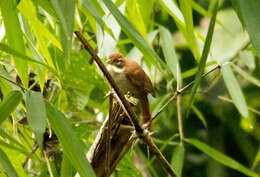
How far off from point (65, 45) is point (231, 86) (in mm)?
1012

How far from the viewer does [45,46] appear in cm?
131

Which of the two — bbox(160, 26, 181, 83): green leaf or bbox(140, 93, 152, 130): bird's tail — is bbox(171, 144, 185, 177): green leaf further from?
bbox(160, 26, 181, 83): green leaf

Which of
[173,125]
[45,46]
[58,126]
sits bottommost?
[173,125]

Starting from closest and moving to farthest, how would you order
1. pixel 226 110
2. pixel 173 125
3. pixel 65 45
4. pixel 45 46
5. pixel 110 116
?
pixel 65 45 → pixel 110 116 → pixel 45 46 → pixel 173 125 → pixel 226 110

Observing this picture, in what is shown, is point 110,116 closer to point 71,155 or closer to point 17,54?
point 71,155

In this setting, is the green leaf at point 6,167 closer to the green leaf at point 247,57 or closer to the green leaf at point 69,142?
the green leaf at point 69,142

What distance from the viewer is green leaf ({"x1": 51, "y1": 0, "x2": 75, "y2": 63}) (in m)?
0.80

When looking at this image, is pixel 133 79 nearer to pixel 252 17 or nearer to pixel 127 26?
pixel 127 26

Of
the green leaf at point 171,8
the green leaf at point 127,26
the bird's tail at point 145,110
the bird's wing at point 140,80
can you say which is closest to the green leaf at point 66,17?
the green leaf at point 127,26

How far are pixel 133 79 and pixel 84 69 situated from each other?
0.65 ft

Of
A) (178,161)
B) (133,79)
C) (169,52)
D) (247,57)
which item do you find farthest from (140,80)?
(247,57)

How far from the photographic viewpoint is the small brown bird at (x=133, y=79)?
177 centimetres

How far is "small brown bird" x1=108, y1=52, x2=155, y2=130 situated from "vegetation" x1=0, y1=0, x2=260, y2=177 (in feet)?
0.23

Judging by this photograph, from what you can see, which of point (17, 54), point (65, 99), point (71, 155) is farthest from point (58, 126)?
point (65, 99)
